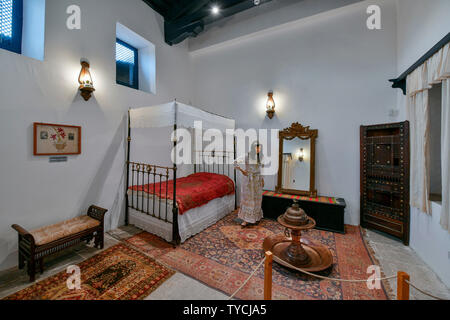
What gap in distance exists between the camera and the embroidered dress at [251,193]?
3.79m

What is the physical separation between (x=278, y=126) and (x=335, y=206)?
7.10ft

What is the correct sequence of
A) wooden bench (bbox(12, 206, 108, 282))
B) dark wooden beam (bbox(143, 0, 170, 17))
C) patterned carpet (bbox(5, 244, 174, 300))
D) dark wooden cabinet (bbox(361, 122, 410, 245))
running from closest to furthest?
1. patterned carpet (bbox(5, 244, 174, 300))
2. wooden bench (bbox(12, 206, 108, 282))
3. dark wooden cabinet (bbox(361, 122, 410, 245))
4. dark wooden beam (bbox(143, 0, 170, 17))

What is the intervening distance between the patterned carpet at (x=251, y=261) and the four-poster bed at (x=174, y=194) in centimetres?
24

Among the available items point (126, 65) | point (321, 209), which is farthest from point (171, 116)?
point (321, 209)

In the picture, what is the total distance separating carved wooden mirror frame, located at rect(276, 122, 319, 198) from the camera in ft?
13.4

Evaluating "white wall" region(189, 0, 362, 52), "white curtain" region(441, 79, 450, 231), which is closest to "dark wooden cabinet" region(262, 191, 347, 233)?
"white curtain" region(441, 79, 450, 231)

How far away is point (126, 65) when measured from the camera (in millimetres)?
4324

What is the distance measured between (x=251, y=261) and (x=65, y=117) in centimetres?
366

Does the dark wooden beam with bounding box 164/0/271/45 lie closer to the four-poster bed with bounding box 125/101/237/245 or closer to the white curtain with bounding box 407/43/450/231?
the four-poster bed with bounding box 125/101/237/245

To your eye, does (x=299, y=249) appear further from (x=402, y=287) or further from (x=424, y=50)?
(x=424, y=50)

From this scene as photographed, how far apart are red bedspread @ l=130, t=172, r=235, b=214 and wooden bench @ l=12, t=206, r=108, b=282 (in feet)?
3.04

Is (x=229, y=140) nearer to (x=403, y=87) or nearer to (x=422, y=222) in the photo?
(x=403, y=87)

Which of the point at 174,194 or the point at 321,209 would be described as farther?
the point at 321,209

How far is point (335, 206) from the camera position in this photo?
3.55 meters
